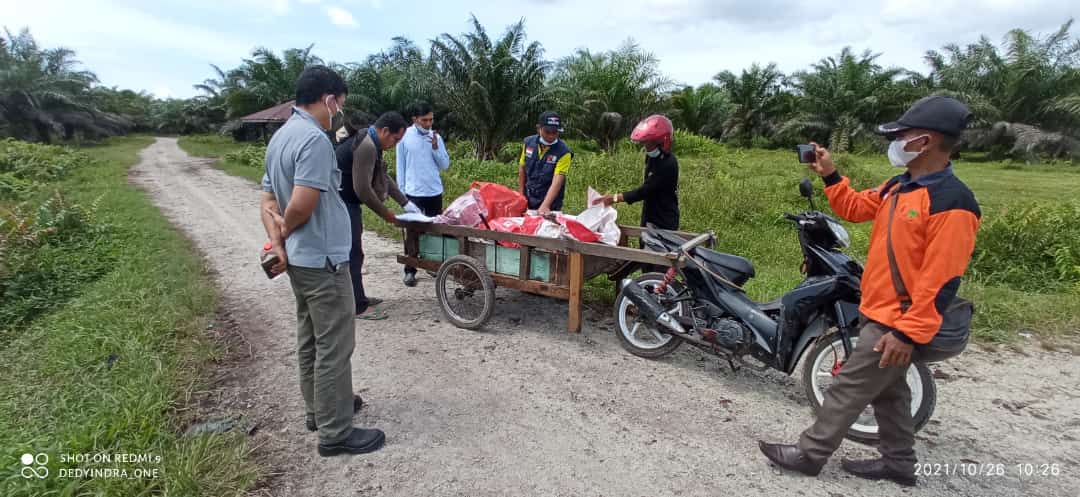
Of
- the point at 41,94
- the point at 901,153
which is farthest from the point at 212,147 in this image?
the point at 901,153

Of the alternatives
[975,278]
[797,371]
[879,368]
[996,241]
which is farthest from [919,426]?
[996,241]

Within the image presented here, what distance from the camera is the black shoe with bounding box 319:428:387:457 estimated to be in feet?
9.25

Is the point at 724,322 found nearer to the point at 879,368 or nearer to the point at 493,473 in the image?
the point at 879,368

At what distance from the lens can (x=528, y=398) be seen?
3445 millimetres

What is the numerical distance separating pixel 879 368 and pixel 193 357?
13.2ft

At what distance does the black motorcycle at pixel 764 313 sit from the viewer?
309cm

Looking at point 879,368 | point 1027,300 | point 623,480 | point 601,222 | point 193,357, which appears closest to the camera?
point 879,368

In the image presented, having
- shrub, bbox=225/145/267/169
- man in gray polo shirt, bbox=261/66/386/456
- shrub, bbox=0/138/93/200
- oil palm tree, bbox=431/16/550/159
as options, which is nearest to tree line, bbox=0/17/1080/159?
oil palm tree, bbox=431/16/550/159

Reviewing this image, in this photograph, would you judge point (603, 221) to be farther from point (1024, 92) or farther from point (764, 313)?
point (1024, 92)

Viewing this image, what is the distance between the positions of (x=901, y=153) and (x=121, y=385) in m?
4.31

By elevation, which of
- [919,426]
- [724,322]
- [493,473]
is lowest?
[493,473]

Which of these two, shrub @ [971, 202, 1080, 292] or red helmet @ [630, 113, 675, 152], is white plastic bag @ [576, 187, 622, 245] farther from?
shrub @ [971, 202, 1080, 292]

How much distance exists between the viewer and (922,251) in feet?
7.59

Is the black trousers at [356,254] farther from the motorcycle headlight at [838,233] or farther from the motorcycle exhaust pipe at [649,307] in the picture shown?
the motorcycle headlight at [838,233]
